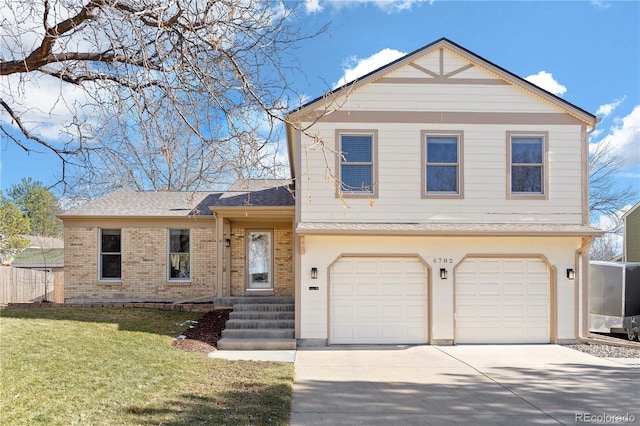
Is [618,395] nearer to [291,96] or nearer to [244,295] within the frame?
[291,96]

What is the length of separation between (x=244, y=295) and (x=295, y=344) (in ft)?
14.2

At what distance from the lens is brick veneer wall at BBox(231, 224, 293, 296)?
14.3 meters

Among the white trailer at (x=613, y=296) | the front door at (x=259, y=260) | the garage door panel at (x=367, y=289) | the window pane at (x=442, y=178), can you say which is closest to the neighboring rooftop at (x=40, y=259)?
the front door at (x=259, y=260)

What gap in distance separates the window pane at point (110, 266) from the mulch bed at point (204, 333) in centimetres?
380

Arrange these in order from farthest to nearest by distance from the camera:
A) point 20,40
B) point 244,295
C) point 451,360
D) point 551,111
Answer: point 244,295
point 551,111
point 451,360
point 20,40

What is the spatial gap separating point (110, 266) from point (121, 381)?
939 centimetres

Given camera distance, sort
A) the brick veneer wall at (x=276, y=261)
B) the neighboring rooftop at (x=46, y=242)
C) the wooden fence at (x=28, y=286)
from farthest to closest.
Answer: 1. the neighboring rooftop at (x=46, y=242)
2. the wooden fence at (x=28, y=286)
3. the brick veneer wall at (x=276, y=261)

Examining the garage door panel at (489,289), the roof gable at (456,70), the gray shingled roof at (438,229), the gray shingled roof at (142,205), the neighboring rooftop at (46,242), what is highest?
the roof gable at (456,70)

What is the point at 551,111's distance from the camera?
35.6 ft

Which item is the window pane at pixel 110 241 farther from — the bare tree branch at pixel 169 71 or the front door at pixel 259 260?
the bare tree branch at pixel 169 71

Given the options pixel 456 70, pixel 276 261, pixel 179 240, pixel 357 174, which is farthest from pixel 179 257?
pixel 456 70

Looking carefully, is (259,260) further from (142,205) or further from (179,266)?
(142,205)

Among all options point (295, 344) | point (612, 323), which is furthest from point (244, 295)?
point (612, 323)

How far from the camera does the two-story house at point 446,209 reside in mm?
10484
